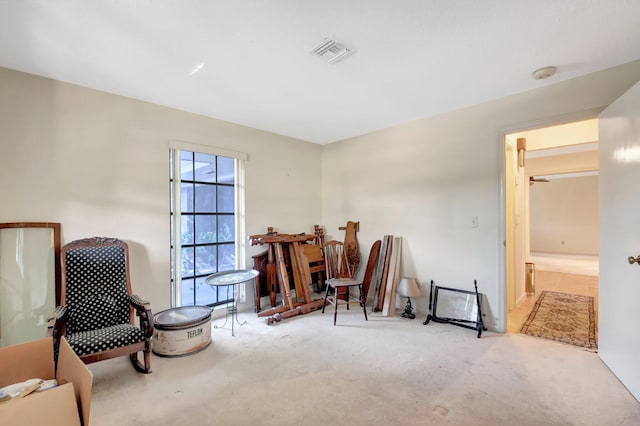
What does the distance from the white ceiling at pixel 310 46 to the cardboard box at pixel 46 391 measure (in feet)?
6.26

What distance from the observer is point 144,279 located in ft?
10.1

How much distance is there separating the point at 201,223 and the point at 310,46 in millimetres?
2516

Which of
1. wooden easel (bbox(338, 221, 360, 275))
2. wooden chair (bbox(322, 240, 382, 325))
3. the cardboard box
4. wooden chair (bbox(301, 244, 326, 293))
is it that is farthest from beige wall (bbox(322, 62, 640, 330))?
the cardboard box

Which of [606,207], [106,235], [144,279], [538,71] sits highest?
[538,71]

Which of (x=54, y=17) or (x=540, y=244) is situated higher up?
(x=54, y=17)

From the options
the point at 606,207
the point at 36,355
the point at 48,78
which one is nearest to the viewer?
the point at 36,355

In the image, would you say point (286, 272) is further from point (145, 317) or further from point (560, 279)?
point (560, 279)

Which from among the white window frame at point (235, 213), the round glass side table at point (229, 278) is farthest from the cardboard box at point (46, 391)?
the white window frame at point (235, 213)

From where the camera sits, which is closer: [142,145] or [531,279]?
[142,145]

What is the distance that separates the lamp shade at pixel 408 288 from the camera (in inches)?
139

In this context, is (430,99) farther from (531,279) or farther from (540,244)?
(540,244)

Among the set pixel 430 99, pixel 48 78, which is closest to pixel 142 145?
pixel 48 78

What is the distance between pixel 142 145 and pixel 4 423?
111 inches

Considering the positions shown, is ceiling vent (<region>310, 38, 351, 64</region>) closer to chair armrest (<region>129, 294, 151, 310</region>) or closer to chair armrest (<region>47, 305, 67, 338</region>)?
chair armrest (<region>129, 294, 151, 310</region>)
